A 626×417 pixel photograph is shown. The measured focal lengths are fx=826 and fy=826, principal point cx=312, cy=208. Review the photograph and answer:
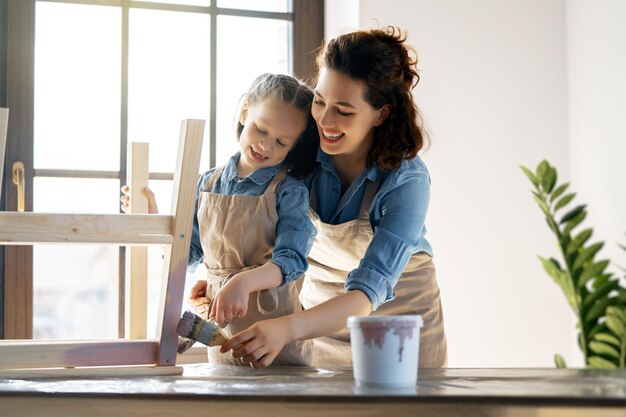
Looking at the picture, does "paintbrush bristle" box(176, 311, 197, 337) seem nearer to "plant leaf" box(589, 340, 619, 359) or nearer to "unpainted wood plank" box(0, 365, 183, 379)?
"unpainted wood plank" box(0, 365, 183, 379)

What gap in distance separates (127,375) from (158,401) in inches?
9.7

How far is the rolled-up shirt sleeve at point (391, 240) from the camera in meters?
1.38

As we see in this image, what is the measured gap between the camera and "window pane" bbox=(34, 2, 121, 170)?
2.34 m

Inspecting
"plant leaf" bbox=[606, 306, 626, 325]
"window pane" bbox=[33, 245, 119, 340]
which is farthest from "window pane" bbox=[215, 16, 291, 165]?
"plant leaf" bbox=[606, 306, 626, 325]

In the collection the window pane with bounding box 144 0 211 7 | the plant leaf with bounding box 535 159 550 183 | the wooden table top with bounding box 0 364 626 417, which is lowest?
the wooden table top with bounding box 0 364 626 417

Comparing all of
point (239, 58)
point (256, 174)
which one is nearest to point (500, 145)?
point (239, 58)

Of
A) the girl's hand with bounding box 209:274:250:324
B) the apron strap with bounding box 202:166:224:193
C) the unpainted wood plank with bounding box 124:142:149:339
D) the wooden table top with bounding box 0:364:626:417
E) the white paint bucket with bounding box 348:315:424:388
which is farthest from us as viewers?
the apron strap with bounding box 202:166:224:193

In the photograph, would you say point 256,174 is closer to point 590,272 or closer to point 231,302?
point 231,302

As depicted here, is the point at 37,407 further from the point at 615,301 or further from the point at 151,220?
the point at 615,301

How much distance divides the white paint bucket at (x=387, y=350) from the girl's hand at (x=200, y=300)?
1.98 ft

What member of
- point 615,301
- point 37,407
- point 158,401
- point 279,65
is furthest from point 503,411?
point 279,65

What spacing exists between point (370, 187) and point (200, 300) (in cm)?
39

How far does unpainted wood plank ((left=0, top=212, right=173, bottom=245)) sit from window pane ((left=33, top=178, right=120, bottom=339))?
1.19 metres

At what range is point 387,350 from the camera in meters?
0.96
